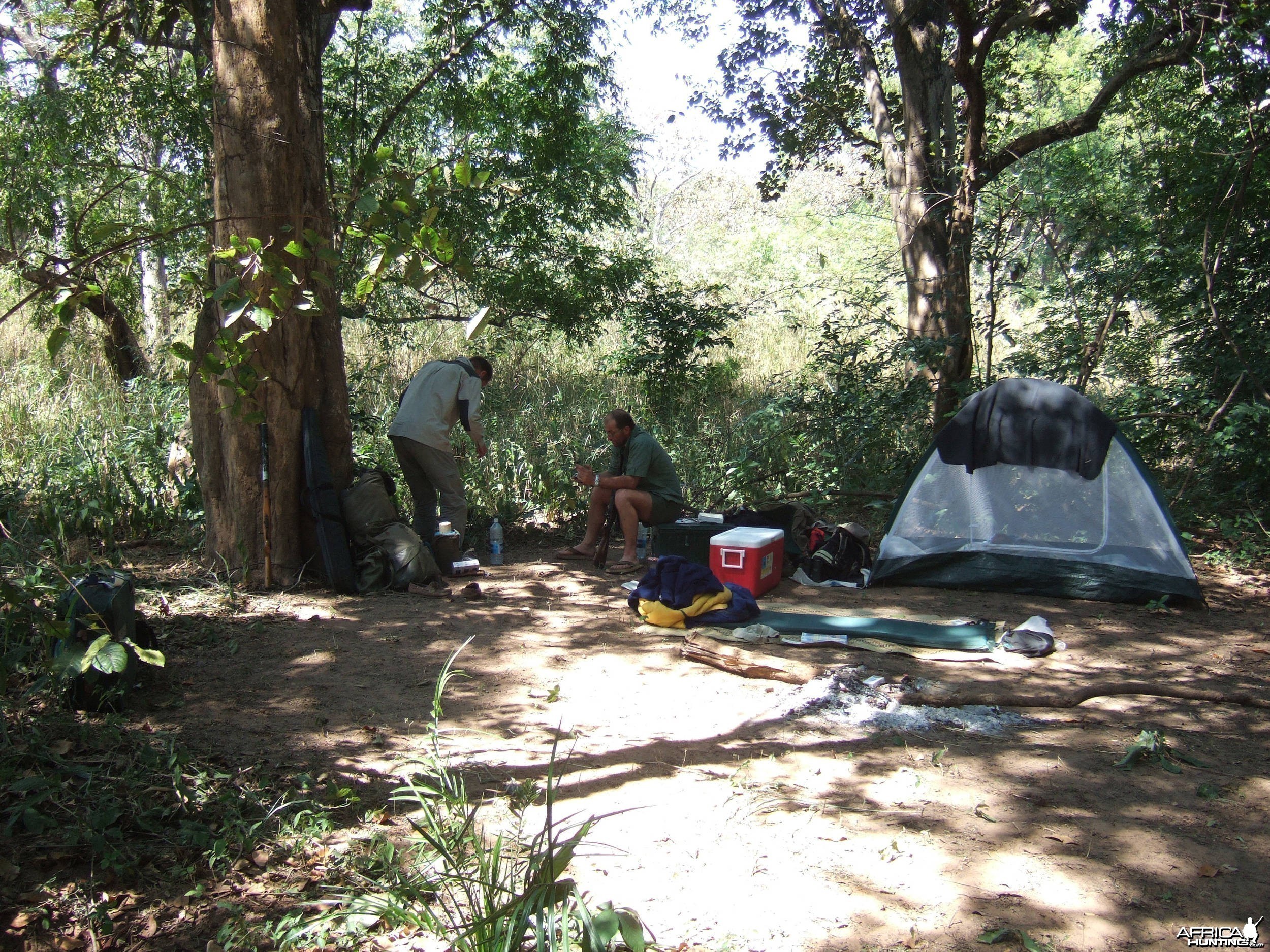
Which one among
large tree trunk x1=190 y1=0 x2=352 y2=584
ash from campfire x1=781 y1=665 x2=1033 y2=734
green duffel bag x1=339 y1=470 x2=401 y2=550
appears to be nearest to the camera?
ash from campfire x1=781 y1=665 x2=1033 y2=734

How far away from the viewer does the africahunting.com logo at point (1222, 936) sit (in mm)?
2449

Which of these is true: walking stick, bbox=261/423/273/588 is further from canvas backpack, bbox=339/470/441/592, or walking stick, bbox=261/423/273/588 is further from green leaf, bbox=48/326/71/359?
green leaf, bbox=48/326/71/359

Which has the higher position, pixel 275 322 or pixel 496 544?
pixel 275 322

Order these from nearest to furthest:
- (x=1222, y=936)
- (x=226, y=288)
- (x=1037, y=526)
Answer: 1. (x=226, y=288)
2. (x=1222, y=936)
3. (x=1037, y=526)

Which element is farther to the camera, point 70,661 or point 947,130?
point 947,130

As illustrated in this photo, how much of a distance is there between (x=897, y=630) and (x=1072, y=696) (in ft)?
3.98

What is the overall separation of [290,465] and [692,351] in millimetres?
5029

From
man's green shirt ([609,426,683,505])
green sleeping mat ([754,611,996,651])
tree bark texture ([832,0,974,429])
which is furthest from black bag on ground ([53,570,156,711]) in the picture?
tree bark texture ([832,0,974,429])

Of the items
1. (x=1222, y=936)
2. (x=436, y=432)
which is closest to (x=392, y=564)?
(x=436, y=432)

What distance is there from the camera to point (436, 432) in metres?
6.87

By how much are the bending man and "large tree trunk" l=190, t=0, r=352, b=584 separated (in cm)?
56

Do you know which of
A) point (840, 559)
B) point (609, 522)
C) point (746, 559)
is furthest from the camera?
point (609, 522)

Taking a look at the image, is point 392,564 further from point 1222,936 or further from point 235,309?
point 1222,936

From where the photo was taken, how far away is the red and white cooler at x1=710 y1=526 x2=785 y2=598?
20.3 ft
